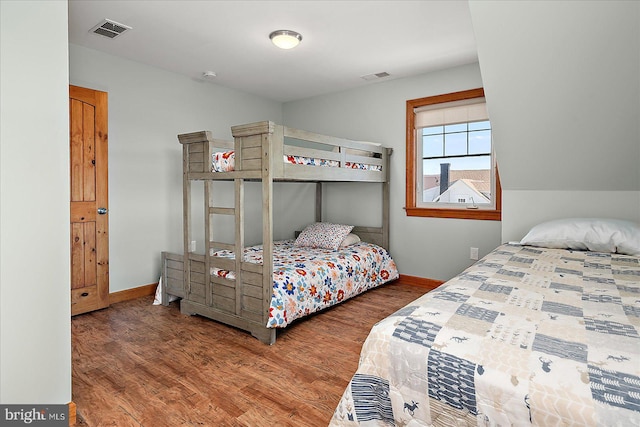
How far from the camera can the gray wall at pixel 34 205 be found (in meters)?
1.42

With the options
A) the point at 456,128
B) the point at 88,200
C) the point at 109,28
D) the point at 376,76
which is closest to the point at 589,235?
the point at 456,128

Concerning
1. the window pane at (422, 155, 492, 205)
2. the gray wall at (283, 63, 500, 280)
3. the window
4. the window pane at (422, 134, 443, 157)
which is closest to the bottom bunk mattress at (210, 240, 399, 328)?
the gray wall at (283, 63, 500, 280)

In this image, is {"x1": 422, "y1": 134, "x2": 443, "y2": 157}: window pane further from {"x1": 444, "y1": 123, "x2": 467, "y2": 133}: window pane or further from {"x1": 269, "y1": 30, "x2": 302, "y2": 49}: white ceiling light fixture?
{"x1": 269, "y1": 30, "x2": 302, "y2": 49}: white ceiling light fixture

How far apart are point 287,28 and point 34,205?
212 centimetres

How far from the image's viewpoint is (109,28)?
9.11 feet

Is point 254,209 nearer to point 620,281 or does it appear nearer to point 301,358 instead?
point 301,358

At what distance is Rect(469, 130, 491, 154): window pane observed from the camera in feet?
11.9

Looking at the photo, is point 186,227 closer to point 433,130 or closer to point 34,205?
point 34,205

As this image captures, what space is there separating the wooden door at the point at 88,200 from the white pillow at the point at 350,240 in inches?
90.8

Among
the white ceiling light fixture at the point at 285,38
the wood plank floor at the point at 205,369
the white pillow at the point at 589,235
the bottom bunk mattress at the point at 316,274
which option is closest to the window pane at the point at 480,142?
the white pillow at the point at 589,235

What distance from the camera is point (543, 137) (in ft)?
8.91

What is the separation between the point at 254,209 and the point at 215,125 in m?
1.17

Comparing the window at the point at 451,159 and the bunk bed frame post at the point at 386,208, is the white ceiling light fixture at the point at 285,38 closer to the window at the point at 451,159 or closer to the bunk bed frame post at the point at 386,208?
the window at the point at 451,159

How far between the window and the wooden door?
3.07m
